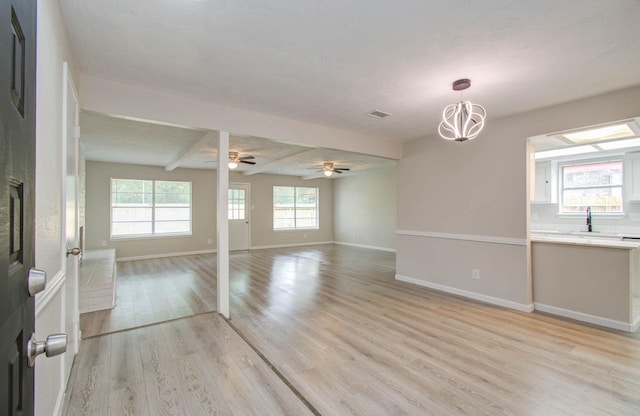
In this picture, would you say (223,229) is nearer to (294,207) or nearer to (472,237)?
(472,237)

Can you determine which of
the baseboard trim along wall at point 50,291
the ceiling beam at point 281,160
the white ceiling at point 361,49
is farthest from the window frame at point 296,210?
the baseboard trim along wall at point 50,291

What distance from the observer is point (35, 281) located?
655mm

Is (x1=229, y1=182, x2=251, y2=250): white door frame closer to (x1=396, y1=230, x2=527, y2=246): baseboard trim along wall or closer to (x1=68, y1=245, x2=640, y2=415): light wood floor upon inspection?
(x1=68, y1=245, x2=640, y2=415): light wood floor

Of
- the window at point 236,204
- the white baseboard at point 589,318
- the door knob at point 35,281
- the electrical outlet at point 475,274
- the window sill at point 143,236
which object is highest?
the window at point 236,204

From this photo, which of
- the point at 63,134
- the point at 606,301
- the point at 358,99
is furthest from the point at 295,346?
the point at 606,301

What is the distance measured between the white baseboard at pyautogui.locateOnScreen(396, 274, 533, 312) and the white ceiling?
2437 millimetres

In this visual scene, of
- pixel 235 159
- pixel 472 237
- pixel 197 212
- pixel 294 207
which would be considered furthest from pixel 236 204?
pixel 472 237

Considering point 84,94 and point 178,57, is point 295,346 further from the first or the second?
point 84,94

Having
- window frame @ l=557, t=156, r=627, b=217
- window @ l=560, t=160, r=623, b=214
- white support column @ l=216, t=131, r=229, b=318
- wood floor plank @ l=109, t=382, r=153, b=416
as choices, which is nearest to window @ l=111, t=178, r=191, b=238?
white support column @ l=216, t=131, r=229, b=318

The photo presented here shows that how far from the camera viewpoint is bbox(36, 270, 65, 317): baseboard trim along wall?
1.26 meters

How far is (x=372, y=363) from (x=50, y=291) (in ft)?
7.11

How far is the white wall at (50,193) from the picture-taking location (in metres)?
1.30

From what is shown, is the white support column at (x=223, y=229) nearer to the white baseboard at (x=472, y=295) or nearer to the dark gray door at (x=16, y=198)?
the dark gray door at (x=16, y=198)

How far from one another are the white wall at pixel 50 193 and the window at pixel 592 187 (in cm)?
727
